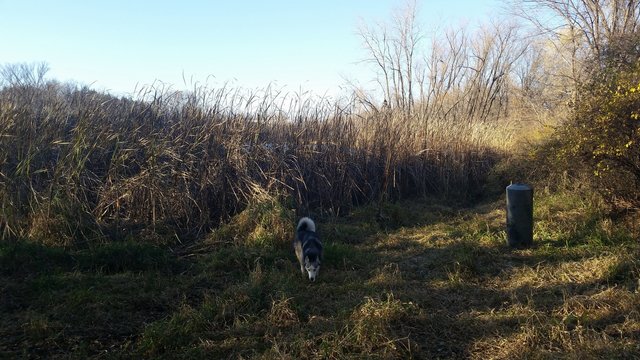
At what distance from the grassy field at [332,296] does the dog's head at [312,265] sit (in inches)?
6.4

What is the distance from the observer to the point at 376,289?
480 cm

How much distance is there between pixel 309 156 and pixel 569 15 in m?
12.3

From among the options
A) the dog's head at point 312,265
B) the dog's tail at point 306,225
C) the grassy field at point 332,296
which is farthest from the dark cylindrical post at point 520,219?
the dog's head at point 312,265

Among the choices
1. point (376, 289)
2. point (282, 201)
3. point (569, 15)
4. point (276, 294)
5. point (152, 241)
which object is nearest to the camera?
point (276, 294)

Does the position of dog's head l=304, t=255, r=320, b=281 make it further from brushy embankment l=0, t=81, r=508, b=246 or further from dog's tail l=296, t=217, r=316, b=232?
brushy embankment l=0, t=81, r=508, b=246

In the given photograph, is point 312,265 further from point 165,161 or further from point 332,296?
point 165,161

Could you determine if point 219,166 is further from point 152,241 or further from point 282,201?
point 152,241

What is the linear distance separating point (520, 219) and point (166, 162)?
545 cm

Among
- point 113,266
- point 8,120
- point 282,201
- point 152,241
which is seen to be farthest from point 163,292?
point 8,120

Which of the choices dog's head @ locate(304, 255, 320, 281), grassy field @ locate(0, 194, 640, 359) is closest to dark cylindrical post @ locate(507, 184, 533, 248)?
grassy field @ locate(0, 194, 640, 359)

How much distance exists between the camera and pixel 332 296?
471 cm

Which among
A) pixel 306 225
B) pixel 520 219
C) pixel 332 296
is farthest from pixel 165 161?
pixel 520 219

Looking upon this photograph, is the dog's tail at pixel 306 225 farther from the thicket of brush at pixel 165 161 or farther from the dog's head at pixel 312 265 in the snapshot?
the thicket of brush at pixel 165 161

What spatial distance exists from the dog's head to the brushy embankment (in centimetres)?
251
